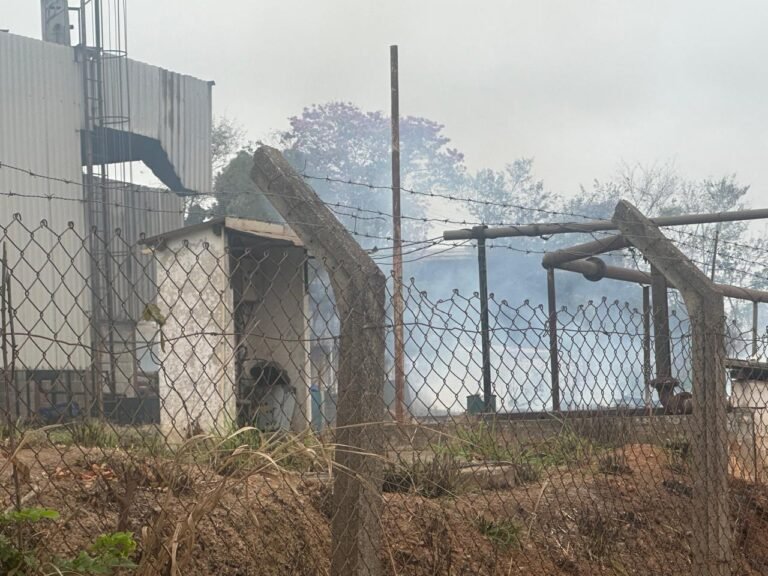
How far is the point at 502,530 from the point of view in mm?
5273

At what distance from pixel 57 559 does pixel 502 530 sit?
2925mm

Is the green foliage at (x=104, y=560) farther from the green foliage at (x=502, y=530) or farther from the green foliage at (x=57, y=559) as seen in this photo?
the green foliage at (x=502, y=530)

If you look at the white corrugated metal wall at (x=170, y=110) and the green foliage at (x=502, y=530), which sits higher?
the white corrugated metal wall at (x=170, y=110)

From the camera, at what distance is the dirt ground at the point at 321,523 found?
3.26 meters

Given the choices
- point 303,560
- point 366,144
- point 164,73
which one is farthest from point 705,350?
point 366,144

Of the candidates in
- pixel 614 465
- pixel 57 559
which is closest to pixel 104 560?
pixel 57 559

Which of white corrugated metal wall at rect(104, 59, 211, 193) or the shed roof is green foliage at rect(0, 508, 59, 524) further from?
white corrugated metal wall at rect(104, 59, 211, 193)

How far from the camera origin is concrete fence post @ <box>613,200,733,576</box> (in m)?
4.77

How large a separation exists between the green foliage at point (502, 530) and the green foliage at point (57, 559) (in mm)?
2698

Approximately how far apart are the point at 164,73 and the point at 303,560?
64.8ft

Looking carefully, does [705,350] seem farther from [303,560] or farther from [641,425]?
[641,425]

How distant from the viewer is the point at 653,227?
17.2ft

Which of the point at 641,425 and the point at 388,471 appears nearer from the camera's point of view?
the point at 388,471

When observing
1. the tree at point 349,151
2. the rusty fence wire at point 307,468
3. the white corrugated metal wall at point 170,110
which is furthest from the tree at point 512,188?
the rusty fence wire at point 307,468
